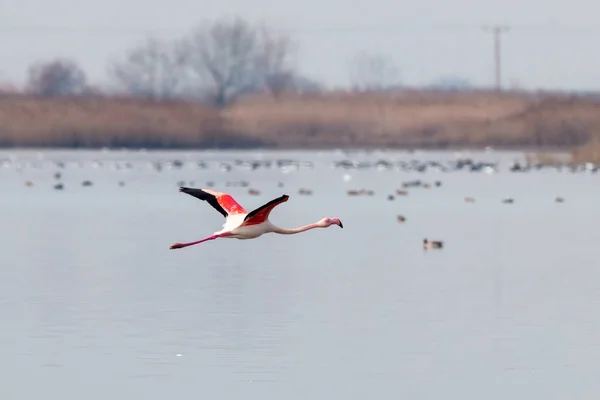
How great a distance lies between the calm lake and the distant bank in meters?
25.8

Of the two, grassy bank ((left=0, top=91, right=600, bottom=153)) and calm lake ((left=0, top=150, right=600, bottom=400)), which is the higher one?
calm lake ((left=0, top=150, right=600, bottom=400))

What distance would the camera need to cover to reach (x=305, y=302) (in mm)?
16203

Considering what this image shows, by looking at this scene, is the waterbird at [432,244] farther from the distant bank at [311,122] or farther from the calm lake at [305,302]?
the distant bank at [311,122]

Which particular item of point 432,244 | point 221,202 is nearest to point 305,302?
point 221,202

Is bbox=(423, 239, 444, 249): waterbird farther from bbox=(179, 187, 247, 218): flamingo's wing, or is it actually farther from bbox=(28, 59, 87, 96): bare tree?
bbox=(28, 59, 87, 96): bare tree

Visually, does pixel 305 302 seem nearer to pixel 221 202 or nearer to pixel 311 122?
pixel 221 202

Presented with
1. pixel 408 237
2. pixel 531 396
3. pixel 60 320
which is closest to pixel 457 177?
pixel 408 237

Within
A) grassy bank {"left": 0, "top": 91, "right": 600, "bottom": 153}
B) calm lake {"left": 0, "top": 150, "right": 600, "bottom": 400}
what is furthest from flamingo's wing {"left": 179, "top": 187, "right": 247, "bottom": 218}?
grassy bank {"left": 0, "top": 91, "right": 600, "bottom": 153}

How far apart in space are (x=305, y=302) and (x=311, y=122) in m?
44.7

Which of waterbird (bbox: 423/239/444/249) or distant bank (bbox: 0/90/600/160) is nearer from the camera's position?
waterbird (bbox: 423/239/444/249)

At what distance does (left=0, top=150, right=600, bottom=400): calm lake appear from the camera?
12.4m

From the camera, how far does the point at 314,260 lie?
67.0ft

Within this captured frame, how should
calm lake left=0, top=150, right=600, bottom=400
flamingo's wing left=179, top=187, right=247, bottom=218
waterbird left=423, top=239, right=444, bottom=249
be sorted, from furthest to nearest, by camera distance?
waterbird left=423, top=239, right=444, bottom=249, flamingo's wing left=179, top=187, right=247, bottom=218, calm lake left=0, top=150, right=600, bottom=400

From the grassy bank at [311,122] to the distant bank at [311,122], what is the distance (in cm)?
3
